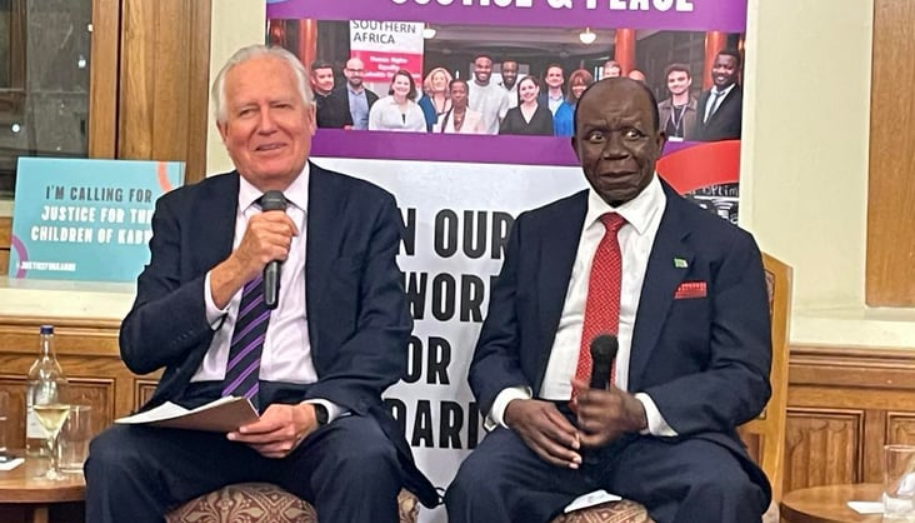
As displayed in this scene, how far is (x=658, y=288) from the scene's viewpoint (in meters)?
2.63

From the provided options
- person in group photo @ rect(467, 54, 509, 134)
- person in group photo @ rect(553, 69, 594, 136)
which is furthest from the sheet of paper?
person in group photo @ rect(467, 54, 509, 134)

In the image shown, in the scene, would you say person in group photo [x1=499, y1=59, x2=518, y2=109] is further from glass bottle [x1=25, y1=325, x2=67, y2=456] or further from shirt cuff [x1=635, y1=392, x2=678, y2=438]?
glass bottle [x1=25, y1=325, x2=67, y2=456]

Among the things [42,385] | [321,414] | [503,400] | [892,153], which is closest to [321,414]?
[321,414]

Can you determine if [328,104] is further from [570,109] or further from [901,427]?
[901,427]

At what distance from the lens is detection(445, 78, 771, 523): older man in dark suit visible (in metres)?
2.46

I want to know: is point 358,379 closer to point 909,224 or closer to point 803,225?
point 803,225

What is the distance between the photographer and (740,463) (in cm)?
249

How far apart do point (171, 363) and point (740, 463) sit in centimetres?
119

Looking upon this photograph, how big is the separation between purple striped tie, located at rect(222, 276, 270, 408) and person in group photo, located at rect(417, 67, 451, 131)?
0.76m

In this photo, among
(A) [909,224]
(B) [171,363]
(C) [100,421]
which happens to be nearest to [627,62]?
(A) [909,224]

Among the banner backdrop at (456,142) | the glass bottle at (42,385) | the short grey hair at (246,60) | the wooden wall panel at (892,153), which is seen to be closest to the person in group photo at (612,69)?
the banner backdrop at (456,142)

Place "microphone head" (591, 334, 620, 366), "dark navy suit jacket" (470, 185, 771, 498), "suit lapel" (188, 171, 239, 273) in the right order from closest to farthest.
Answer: "microphone head" (591, 334, 620, 366) → "dark navy suit jacket" (470, 185, 771, 498) → "suit lapel" (188, 171, 239, 273)

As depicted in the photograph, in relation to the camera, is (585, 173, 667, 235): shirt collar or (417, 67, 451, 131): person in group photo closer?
(585, 173, 667, 235): shirt collar

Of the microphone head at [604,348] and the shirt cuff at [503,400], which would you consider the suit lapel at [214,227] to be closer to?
the shirt cuff at [503,400]
